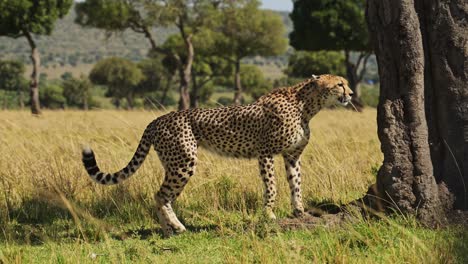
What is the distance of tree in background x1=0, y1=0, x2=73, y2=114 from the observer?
24.9m

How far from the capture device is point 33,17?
1012 inches

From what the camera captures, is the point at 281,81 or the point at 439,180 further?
the point at 281,81

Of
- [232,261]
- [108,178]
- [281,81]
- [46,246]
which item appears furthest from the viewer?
[281,81]

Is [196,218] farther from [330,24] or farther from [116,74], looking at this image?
[116,74]

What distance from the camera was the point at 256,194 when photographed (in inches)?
236

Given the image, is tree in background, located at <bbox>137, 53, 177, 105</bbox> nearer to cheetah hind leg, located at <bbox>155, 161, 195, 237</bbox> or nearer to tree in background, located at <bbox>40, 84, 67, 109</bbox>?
tree in background, located at <bbox>40, 84, 67, 109</bbox>

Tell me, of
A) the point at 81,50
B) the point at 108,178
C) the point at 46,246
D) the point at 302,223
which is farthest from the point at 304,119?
the point at 81,50

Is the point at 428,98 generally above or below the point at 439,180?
above

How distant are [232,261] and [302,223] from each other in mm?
1360

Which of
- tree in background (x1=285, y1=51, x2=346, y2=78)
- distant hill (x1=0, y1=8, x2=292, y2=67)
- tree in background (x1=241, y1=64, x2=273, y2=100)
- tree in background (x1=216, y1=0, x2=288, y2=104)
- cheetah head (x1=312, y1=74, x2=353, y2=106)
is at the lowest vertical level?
distant hill (x1=0, y1=8, x2=292, y2=67)

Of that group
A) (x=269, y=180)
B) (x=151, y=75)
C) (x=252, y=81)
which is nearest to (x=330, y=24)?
(x=269, y=180)

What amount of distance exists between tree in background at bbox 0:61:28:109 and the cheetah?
62070 millimetres

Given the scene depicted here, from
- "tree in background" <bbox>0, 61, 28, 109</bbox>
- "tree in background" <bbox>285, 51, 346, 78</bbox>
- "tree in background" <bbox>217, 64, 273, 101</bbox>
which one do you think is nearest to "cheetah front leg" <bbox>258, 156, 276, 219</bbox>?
"tree in background" <bbox>285, 51, 346, 78</bbox>

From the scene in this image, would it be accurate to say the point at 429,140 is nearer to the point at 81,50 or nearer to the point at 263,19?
the point at 263,19
